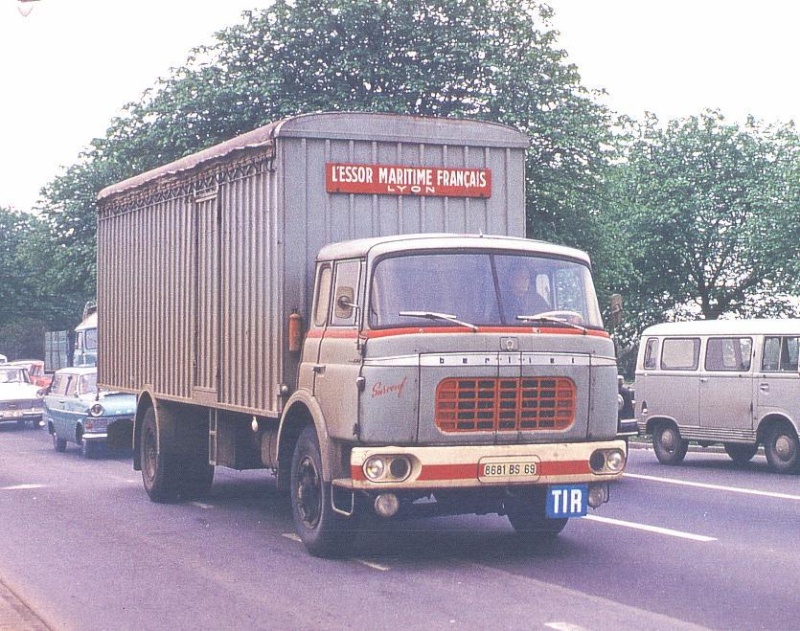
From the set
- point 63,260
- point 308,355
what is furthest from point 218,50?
point 308,355

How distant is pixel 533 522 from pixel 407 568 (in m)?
1.77

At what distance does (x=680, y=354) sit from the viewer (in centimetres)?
1962

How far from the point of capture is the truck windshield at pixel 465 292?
9367 millimetres

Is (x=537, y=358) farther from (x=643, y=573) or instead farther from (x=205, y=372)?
(x=205, y=372)

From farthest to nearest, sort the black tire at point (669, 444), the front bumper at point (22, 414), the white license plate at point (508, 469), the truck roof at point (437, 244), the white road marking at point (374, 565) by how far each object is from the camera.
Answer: the front bumper at point (22, 414)
the black tire at point (669, 444)
the truck roof at point (437, 244)
the white road marking at point (374, 565)
the white license plate at point (508, 469)

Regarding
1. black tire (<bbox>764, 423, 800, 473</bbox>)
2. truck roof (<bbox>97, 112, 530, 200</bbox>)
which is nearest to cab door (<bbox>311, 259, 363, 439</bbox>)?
truck roof (<bbox>97, 112, 530, 200</bbox>)

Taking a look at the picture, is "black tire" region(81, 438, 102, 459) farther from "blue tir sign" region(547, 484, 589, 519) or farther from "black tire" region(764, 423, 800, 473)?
"blue tir sign" region(547, 484, 589, 519)

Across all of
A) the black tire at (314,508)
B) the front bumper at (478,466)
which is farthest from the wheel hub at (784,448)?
the black tire at (314,508)

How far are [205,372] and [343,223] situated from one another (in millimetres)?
2688

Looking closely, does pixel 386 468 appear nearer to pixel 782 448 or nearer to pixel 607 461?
pixel 607 461

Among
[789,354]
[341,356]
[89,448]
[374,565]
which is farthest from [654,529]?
[89,448]

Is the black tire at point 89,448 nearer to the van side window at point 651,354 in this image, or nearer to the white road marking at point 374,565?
the van side window at point 651,354

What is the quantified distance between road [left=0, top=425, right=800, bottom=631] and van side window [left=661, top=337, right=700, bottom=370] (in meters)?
4.68

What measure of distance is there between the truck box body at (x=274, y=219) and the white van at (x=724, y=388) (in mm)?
7641
